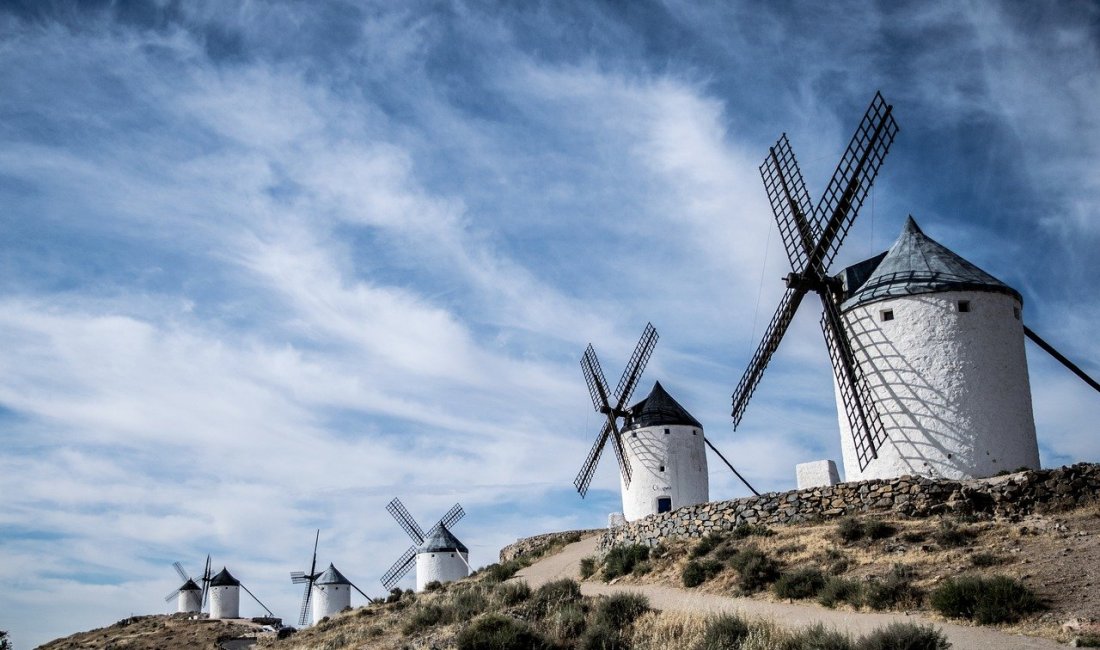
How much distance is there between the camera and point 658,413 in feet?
97.7

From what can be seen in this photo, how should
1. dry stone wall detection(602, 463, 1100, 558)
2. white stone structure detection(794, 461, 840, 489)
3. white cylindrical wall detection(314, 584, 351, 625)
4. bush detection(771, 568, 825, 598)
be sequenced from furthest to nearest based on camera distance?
white cylindrical wall detection(314, 584, 351, 625), white stone structure detection(794, 461, 840, 489), dry stone wall detection(602, 463, 1100, 558), bush detection(771, 568, 825, 598)

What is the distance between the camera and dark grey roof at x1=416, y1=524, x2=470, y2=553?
3903 centimetres

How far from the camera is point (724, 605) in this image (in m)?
14.5

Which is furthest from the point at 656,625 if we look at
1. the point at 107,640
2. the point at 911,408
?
the point at 107,640

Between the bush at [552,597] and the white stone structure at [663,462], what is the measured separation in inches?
506

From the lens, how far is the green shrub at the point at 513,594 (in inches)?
622

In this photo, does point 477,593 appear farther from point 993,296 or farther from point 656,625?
point 993,296

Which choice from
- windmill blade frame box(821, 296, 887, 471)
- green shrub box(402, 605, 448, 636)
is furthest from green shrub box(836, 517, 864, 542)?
green shrub box(402, 605, 448, 636)

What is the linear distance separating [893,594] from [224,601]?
49950 millimetres

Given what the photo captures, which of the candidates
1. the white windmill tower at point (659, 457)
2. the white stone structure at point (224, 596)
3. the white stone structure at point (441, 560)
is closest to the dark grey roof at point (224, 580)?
the white stone structure at point (224, 596)

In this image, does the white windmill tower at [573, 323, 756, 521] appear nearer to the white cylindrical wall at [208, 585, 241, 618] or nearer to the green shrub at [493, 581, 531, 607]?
the green shrub at [493, 581, 531, 607]

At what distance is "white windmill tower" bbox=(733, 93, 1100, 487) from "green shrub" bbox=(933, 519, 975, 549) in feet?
10.5

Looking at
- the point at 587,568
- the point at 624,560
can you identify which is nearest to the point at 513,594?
the point at 624,560

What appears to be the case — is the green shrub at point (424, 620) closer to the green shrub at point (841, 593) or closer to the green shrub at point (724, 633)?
the green shrub at point (724, 633)
